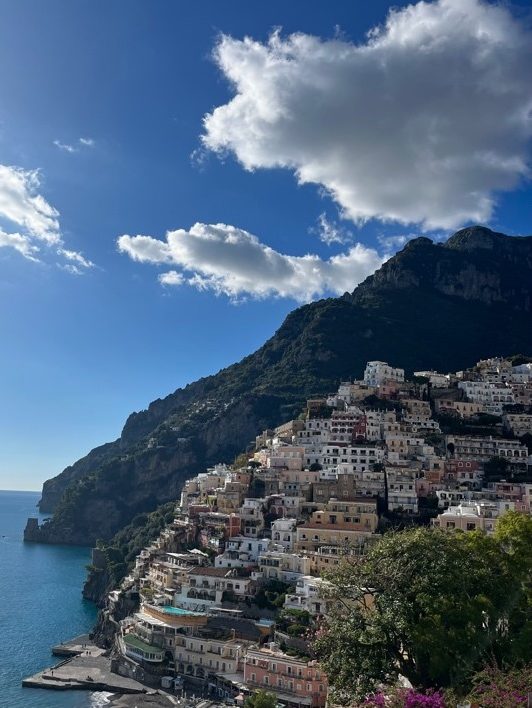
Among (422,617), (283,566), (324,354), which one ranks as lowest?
(422,617)

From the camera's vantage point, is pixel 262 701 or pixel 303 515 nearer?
pixel 262 701

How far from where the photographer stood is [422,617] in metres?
26.8

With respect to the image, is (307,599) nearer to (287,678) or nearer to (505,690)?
(287,678)

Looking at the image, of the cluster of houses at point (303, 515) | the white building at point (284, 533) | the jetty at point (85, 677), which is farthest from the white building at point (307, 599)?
the jetty at point (85, 677)

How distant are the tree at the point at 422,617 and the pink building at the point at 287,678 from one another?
13.6 meters

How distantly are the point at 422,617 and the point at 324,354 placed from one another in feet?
403

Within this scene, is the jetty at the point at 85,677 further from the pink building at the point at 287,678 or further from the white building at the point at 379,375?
the white building at the point at 379,375

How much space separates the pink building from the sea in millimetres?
11861

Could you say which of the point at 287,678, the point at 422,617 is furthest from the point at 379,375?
the point at 422,617

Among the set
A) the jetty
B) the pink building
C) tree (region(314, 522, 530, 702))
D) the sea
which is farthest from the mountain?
tree (region(314, 522, 530, 702))

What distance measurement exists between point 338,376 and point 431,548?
372 feet

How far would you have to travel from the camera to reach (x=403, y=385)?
88.1 meters

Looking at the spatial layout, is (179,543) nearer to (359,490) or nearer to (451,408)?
(359,490)

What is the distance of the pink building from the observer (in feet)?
132
